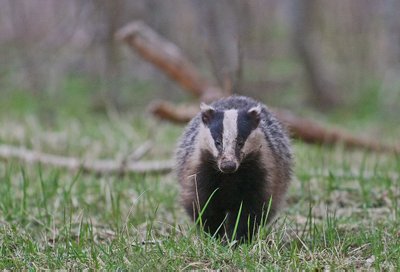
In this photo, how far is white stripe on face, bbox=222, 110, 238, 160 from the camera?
14.8 feet

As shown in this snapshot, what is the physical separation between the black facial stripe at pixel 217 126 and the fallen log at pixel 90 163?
9.56ft

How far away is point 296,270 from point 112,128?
21.8 feet

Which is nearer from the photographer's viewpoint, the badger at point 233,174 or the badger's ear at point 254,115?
the badger at point 233,174

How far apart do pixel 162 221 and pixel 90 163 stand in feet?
8.17

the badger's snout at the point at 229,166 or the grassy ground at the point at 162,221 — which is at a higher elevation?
the badger's snout at the point at 229,166

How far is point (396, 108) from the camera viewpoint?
45.1ft

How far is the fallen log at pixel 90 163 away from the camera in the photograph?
766cm

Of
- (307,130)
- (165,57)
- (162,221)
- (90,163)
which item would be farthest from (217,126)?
(165,57)

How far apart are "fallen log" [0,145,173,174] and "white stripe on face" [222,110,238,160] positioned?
9.81 ft

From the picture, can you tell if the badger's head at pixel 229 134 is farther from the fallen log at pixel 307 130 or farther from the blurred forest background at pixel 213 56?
the fallen log at pixel 307 130

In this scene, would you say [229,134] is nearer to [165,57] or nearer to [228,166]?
[228,166]

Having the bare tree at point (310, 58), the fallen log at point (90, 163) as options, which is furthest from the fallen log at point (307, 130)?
the bare tree at point (310, 58)

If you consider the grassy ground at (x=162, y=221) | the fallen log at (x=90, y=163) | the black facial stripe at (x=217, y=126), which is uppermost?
the black facial stripe at (x=217, y=126)

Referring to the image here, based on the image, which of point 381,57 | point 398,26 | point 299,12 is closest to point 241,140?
point 398,26
